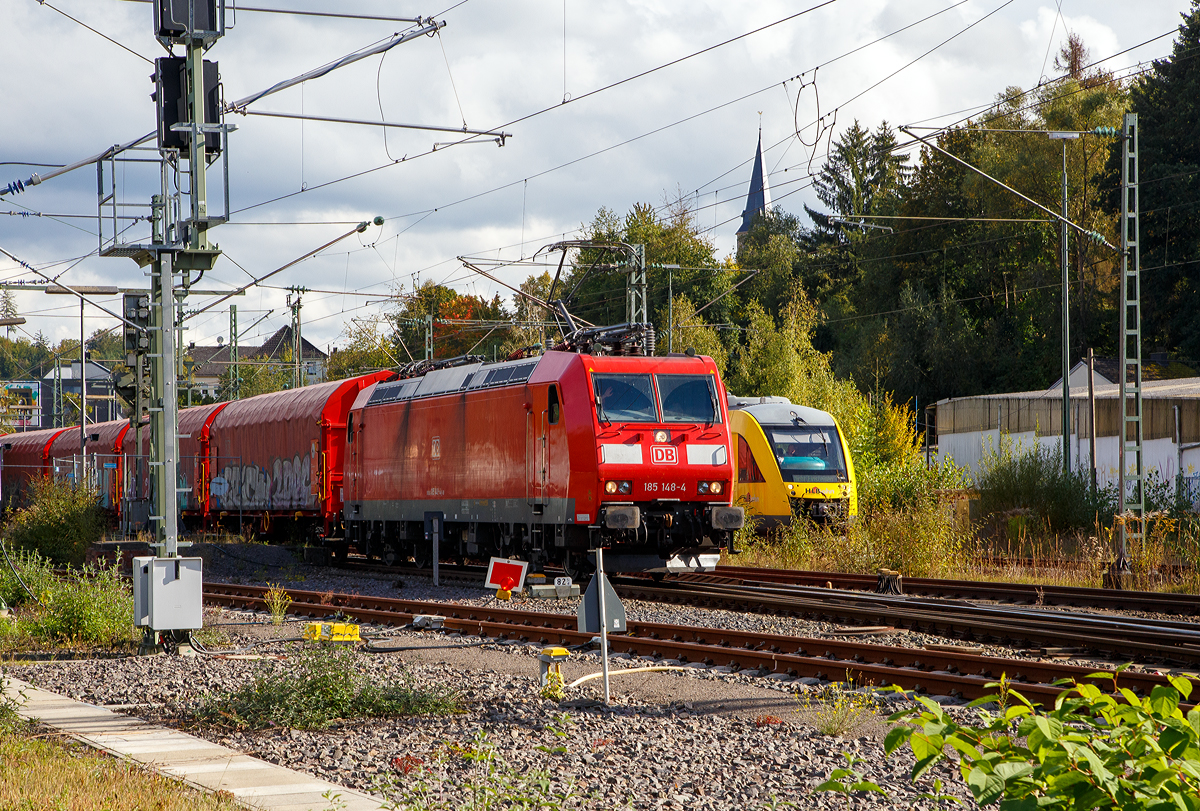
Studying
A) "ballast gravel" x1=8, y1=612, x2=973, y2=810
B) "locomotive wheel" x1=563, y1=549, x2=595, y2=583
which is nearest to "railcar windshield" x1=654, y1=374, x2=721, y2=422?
"locomotive wheel" x1=563, y1=549, x2=595, y2=583

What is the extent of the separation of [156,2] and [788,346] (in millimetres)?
29334

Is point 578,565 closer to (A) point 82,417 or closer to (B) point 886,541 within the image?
(B) point 886,541

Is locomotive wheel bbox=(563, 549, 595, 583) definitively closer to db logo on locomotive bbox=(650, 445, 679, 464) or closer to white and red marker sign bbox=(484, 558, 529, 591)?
db logo on locomotive bbox=(650, 445, 679, 464)

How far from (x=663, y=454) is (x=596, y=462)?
43.8 inches

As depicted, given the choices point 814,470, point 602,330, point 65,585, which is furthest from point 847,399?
point 65,585

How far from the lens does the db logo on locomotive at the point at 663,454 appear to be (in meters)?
16.9

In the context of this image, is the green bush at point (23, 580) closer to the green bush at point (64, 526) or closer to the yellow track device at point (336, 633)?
the yellow track device at point (336, 633)

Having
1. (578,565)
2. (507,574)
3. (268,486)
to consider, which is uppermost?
(268,486)

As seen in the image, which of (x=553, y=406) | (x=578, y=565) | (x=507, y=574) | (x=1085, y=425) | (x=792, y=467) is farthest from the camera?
(x=1085, y=425)

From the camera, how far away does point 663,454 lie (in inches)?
667

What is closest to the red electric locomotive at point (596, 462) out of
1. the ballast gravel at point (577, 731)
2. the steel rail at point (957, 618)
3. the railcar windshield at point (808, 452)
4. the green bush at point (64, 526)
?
the steel rail at point (957, 618)

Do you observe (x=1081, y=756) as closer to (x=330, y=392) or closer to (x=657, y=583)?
(x=657, y=583)

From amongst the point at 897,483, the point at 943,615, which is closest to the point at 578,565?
the point at 943,615

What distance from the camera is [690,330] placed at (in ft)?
153
